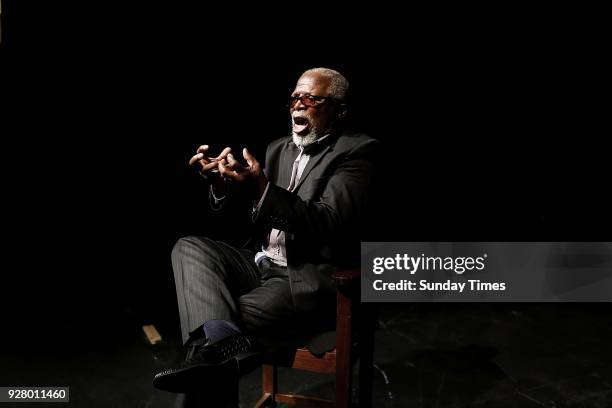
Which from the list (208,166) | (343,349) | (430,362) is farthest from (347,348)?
(430,362)

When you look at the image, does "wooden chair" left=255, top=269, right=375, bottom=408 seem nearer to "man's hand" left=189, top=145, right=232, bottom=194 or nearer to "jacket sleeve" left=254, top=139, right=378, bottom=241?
"jacket sleeve" left=254, top=139, right=378, bottom=241

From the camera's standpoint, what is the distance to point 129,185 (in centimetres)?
388

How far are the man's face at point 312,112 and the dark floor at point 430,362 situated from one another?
51.4 inches

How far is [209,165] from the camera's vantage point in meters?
1.97

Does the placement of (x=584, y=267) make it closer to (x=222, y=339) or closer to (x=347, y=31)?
(x=347, y=31)

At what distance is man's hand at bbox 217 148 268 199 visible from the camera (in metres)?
1.83

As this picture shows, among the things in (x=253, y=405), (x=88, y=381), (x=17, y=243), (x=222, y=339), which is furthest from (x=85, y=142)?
(x=222, y=339)

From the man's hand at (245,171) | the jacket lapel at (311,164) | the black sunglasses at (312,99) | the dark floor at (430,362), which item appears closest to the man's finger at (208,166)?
the man's hand at (245,171)

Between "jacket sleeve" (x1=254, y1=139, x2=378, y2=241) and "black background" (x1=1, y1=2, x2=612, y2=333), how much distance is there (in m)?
1.33

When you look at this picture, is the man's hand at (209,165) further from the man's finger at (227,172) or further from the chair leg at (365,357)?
the chair leg at (365,357)

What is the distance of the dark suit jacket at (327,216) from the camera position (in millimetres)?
1940

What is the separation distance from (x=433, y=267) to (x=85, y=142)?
2584mm

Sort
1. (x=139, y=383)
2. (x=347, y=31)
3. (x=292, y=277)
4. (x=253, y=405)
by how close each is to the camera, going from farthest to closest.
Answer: (x=347, y=31)
(x=139, y=383)
(x=253, y=405)
(x=292, y=277)

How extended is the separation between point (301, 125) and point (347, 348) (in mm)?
896
